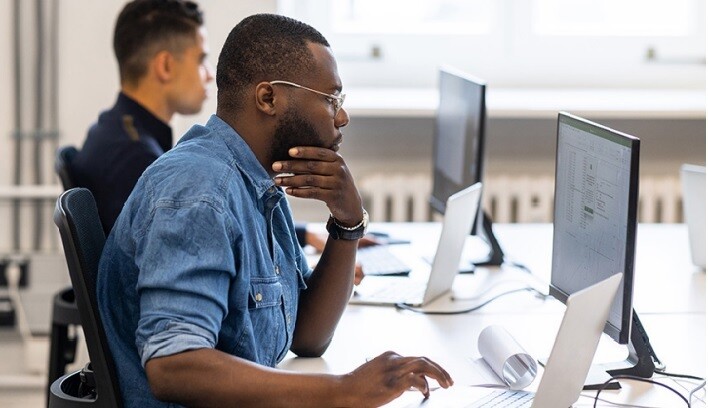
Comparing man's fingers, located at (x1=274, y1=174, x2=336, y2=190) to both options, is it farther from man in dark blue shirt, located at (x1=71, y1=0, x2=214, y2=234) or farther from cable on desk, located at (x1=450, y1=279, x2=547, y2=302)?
man in dark blue shirt, located at (x1=71, y1=0, x2=214, y2=234)

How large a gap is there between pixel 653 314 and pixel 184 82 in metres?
1.41

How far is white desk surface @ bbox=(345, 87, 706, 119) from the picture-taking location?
3.63 m

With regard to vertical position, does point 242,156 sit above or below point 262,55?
below

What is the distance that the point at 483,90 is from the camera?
7.82 feet

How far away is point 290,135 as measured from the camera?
156 cm

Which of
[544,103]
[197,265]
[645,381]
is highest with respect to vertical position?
[544,103]

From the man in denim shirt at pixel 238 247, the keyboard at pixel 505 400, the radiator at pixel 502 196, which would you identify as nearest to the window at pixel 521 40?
the radiator at pixel 502 196

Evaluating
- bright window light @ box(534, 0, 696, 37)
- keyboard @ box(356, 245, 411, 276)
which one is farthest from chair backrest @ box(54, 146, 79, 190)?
bright window light @ box(534, 0, 696, 37)

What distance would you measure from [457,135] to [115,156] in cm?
84

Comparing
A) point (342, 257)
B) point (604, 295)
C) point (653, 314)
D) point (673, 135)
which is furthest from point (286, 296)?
point (673, 135)

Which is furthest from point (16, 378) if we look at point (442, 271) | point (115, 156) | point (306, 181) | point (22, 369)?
point (306, 181)

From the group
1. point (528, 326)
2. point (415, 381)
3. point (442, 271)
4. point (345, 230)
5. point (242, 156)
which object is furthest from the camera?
point (442, 271)

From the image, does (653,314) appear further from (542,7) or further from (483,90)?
(542,7)

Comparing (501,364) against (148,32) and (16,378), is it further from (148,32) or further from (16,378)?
(16,378)
